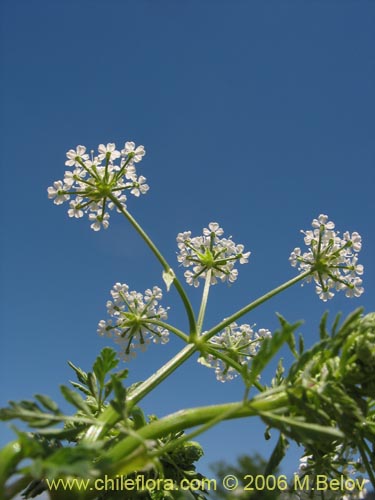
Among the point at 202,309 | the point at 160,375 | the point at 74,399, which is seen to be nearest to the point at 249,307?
the point at 202,309

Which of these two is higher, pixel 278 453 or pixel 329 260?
pixel 329 260

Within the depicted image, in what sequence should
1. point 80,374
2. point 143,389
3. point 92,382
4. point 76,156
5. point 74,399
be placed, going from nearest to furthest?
point 74,399 → point 143,389 → point 92,382 → point 80,374 → point 76,156

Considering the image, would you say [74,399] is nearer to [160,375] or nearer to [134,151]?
[160,375]

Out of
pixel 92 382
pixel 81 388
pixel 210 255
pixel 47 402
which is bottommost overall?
pixel 47 402

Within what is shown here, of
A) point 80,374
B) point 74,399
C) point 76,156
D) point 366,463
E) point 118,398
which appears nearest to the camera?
point 118,398

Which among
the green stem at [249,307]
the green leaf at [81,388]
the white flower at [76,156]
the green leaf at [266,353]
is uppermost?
the white flower at [76,156]

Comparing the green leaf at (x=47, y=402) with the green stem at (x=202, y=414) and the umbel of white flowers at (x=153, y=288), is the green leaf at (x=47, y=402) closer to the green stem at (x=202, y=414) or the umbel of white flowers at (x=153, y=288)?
the green stem at (x=202, y=414)

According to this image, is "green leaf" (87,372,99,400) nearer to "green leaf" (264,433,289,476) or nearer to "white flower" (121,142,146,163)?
"green leaf" (264,433,289,476)

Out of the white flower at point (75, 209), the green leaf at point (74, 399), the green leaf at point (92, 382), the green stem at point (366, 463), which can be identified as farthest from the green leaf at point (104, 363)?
the white flower at point (75, 209)
